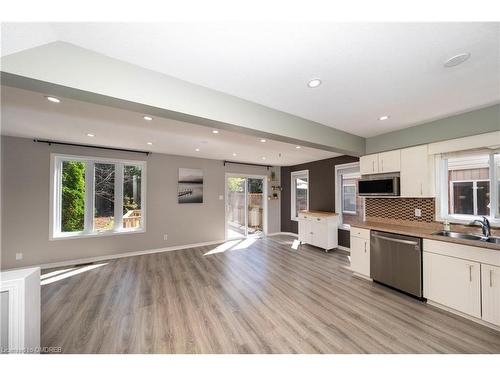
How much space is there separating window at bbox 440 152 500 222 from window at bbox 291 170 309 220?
11.4 ft

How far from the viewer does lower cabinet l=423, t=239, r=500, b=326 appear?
74.0 inches

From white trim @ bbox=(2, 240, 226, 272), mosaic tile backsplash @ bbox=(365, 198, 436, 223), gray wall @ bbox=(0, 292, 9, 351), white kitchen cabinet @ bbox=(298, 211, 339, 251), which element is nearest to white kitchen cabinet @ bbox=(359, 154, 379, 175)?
mosaic tile backsplash @ bbox=(365, 198, 436, 223)

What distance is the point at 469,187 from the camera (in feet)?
8.69

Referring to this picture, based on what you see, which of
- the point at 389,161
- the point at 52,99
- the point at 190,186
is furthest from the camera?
the point at 190,186

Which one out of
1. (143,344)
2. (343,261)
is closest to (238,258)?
(343,261)

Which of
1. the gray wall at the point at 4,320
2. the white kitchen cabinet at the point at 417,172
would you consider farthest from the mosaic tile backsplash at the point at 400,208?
the gray wall at the point at 4,320

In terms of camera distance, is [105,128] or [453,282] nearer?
[453,282]

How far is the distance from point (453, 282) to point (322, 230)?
2582mm

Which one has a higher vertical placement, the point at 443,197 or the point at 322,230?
the point at 443,197

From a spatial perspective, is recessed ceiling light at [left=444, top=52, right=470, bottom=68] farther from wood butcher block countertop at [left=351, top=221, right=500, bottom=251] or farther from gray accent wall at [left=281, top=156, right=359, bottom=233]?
gray accent wall at [left=281, top=156, right=359, bottom=233]

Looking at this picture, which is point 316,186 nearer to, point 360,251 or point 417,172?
point 360,251

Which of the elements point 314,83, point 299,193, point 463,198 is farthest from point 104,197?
point 463,198

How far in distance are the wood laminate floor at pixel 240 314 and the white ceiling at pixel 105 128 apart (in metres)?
2.45
